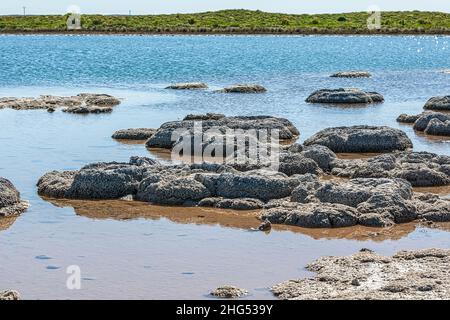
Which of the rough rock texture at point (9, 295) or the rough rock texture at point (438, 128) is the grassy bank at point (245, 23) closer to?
the rough rock texture at point (438, 128)

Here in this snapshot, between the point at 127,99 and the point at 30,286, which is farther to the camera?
the point at 127,99

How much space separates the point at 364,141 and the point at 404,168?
159 inches

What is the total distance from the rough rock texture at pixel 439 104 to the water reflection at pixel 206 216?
1916 cm

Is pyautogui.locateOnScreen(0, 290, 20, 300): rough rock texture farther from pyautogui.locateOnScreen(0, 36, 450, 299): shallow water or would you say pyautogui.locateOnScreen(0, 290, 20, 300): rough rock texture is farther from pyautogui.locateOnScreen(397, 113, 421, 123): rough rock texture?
pyautogui.locateOnScreen(397, 113, 421, 123): rough rock texture

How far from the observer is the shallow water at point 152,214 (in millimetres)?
13242

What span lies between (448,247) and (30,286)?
248 inches

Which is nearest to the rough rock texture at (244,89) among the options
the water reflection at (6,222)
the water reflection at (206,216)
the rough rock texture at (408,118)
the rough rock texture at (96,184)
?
the rough rock texture at (408,118)

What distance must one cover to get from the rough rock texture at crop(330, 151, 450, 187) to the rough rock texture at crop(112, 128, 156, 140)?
6.91 metres

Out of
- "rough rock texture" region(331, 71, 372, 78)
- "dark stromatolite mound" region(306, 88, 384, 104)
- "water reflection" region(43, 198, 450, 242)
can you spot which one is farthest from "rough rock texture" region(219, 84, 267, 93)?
"water reflection" region(43, 198, 450, 242)

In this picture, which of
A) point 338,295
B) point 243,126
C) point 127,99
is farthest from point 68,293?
point 127,99

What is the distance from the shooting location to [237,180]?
18.2 metres

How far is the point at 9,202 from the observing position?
1733cm
